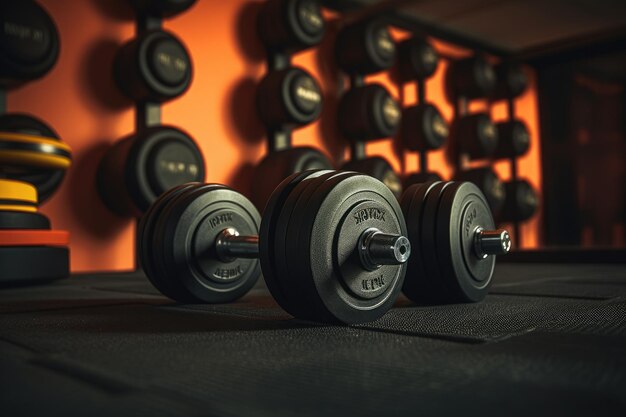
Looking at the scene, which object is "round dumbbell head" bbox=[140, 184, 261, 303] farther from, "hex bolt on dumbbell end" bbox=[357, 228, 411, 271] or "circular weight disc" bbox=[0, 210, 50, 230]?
"circular weight disc" bbox=[0, 210, 50, 230]

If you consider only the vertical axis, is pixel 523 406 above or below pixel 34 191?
below

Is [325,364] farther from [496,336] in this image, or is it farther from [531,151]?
[531,151]

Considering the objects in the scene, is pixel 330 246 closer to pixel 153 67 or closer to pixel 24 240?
pixel 24 240

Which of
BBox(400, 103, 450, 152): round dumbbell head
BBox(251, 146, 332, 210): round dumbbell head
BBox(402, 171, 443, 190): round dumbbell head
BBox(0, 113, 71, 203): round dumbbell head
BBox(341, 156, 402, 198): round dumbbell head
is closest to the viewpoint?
BBox(0, 113, 71, 203): round dumbbell head

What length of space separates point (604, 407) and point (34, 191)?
159 cm

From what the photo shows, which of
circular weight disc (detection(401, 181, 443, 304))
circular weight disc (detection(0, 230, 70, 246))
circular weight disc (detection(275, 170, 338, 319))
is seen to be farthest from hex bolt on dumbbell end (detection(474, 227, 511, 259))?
circular weight disc (detection(0, 230, 70, 246))

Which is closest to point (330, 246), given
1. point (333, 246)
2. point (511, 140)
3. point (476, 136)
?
point (333, 246)

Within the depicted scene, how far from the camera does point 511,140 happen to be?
409cm

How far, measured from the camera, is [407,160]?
365 centimetres

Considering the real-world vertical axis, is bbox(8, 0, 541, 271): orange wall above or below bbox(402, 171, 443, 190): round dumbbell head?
above

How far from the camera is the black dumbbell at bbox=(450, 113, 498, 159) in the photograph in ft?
12.5

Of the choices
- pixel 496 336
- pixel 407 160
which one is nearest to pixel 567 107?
pixel 407 160

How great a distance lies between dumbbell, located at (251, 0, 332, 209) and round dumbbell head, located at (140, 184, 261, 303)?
1426 mm

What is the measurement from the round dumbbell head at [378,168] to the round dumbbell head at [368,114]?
15 cm
